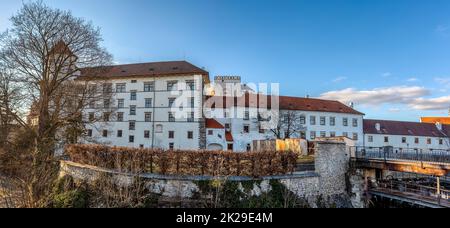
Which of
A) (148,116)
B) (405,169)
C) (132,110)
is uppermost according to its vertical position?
(132,110)

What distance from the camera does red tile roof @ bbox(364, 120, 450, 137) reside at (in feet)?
127

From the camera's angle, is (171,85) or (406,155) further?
(171,85)

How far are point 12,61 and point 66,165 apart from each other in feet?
21.1

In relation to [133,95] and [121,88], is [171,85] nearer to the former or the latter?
[133,95]

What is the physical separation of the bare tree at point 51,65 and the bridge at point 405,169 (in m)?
17.7

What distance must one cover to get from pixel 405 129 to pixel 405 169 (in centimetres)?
3095

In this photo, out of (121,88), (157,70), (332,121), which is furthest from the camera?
(332,121)

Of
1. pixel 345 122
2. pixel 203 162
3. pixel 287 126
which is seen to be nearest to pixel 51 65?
pixel 203 162

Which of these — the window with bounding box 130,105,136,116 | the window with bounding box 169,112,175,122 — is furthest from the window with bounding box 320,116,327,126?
the window with bounding box 130,105,136,116

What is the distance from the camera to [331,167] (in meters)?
13.7

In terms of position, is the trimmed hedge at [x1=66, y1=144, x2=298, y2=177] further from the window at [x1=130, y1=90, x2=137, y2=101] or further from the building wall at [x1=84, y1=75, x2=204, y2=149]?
the window at [x1=130, y1=90, x2=137, y2=101]
